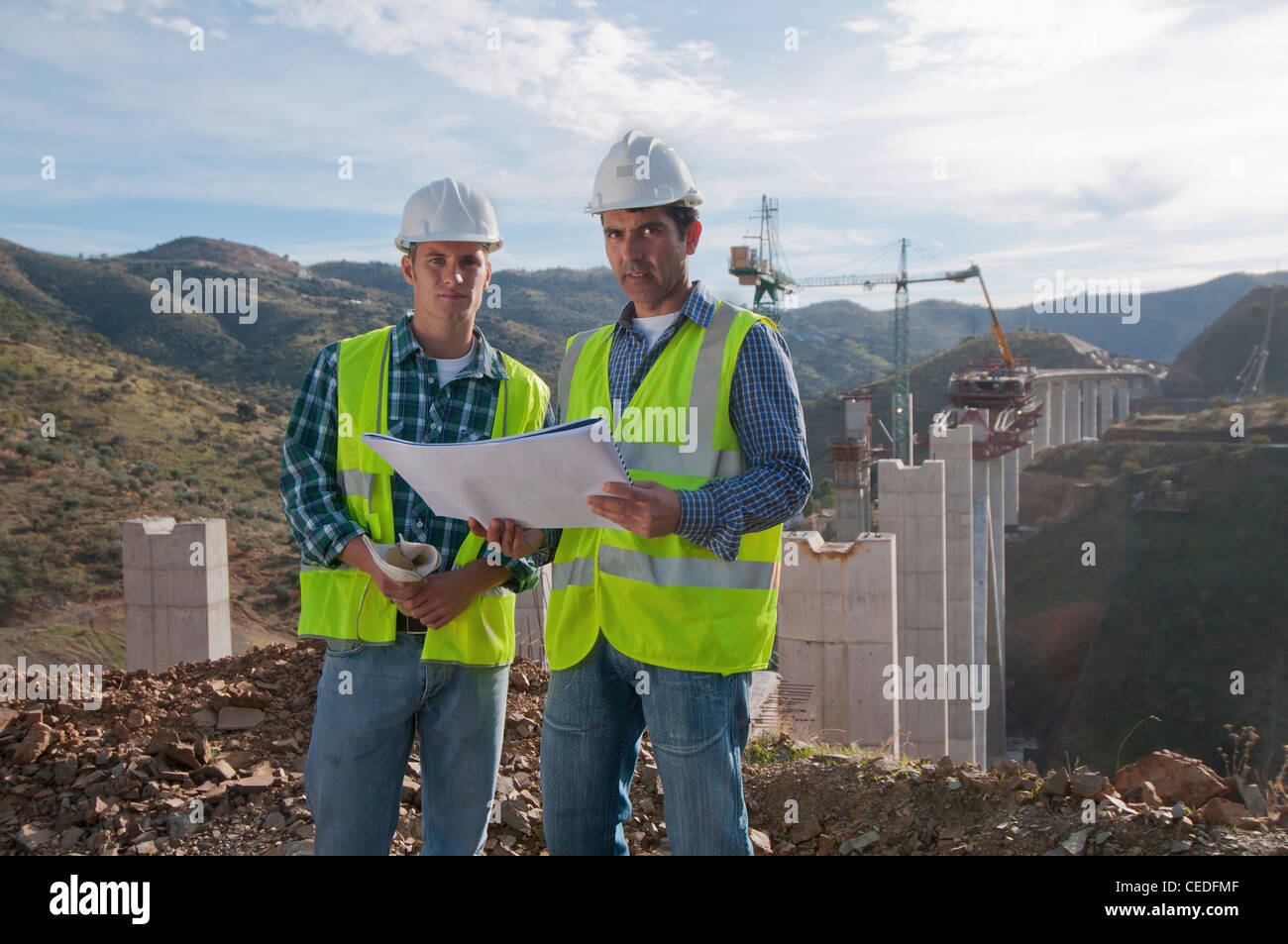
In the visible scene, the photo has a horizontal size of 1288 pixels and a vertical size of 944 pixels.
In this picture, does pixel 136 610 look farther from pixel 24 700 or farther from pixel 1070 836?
pixel 1070 836

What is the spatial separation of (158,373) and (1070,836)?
35.6 meters

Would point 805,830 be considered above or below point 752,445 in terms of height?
below

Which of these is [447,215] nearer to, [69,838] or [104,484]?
[69,838]

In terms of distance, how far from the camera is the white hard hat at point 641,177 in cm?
256

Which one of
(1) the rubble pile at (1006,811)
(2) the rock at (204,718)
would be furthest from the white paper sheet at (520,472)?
(2) the rock at (204,718)

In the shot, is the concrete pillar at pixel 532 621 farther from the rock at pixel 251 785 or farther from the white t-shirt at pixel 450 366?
the white t-shirt at pixel 450 366

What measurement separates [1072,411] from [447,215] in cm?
6074

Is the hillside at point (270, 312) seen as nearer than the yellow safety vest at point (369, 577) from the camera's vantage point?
No

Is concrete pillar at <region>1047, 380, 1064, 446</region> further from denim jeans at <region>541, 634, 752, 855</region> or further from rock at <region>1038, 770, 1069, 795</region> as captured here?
denim jeans at <region>541, 634, 752, 855</region>

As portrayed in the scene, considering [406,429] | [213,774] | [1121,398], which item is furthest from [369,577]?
[1121,398]

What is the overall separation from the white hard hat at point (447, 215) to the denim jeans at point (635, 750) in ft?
4.18

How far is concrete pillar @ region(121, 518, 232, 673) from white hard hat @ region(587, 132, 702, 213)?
27.5 ft

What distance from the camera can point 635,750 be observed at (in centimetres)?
275

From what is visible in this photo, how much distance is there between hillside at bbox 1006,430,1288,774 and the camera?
28.5 metres
